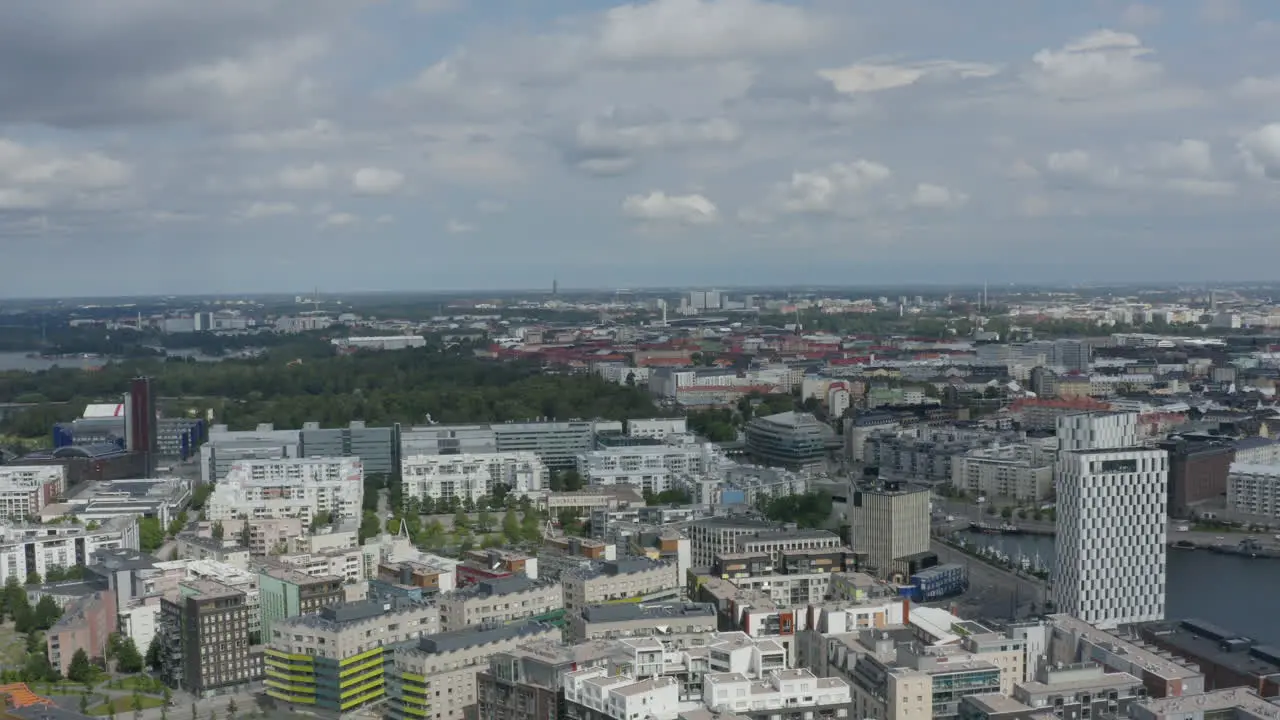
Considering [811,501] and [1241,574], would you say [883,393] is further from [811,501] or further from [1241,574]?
[1241,574]

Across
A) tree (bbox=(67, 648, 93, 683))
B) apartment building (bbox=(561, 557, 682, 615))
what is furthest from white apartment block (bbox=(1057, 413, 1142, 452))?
tree (bbox=(67, 648, 93, 683))

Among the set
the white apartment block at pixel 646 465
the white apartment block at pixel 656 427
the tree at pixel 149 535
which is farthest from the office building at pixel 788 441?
the tree at pixel 149 535

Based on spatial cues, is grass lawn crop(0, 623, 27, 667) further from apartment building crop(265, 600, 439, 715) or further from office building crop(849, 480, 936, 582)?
office building crop(849, 480, 936, 582)

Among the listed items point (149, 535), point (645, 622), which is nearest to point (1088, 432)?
point (645, 622)

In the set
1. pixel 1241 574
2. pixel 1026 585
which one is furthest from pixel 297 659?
pixel 1241 574

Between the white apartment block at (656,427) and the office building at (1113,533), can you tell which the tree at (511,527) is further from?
the office building at (1113,533)

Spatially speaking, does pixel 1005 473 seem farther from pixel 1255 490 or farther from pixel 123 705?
pixel 123 705
